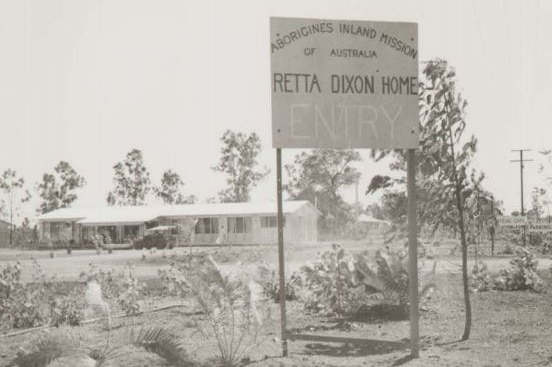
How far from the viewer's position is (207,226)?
141 ft

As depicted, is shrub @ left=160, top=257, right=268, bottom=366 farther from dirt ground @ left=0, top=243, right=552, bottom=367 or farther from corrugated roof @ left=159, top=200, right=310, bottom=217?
corrugated roof @ left=159, top=200, right=310, bottom=217

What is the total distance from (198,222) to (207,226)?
31.5 inches

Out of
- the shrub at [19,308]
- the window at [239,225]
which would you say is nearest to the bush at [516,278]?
the shrub at [19,308]

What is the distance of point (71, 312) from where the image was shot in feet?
26.8

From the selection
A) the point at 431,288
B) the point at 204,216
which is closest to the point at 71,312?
the point at 431,288

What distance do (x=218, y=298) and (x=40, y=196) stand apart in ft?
208

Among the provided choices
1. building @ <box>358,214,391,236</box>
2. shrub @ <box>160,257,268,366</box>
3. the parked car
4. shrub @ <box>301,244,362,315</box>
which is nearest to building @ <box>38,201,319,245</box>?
the parked car

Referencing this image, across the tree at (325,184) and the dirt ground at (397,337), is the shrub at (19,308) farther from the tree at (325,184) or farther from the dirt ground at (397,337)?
the tree at (325,184)

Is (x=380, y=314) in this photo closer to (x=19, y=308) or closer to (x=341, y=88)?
(x=341, y=88)

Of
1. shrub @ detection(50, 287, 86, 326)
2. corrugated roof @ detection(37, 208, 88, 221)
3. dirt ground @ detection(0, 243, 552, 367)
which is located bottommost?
dirt ground @ detection(0, 243, 552, 367)

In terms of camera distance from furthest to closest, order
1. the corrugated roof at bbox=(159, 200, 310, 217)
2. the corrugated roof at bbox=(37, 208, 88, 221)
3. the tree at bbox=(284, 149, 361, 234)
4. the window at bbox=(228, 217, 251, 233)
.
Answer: the corrugated roof at bbox=(37, 208, 88, 221) → the window at bbox=(228, 217, 251, 233) → the corrugated roof at bbox=(159, 200, 310, 217) → the tree at bbox=(284, 149, 361, 234)

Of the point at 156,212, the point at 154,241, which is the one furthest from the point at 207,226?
the point at 156,212

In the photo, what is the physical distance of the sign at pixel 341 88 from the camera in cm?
629

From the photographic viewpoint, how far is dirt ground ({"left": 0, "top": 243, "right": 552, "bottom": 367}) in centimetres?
611
